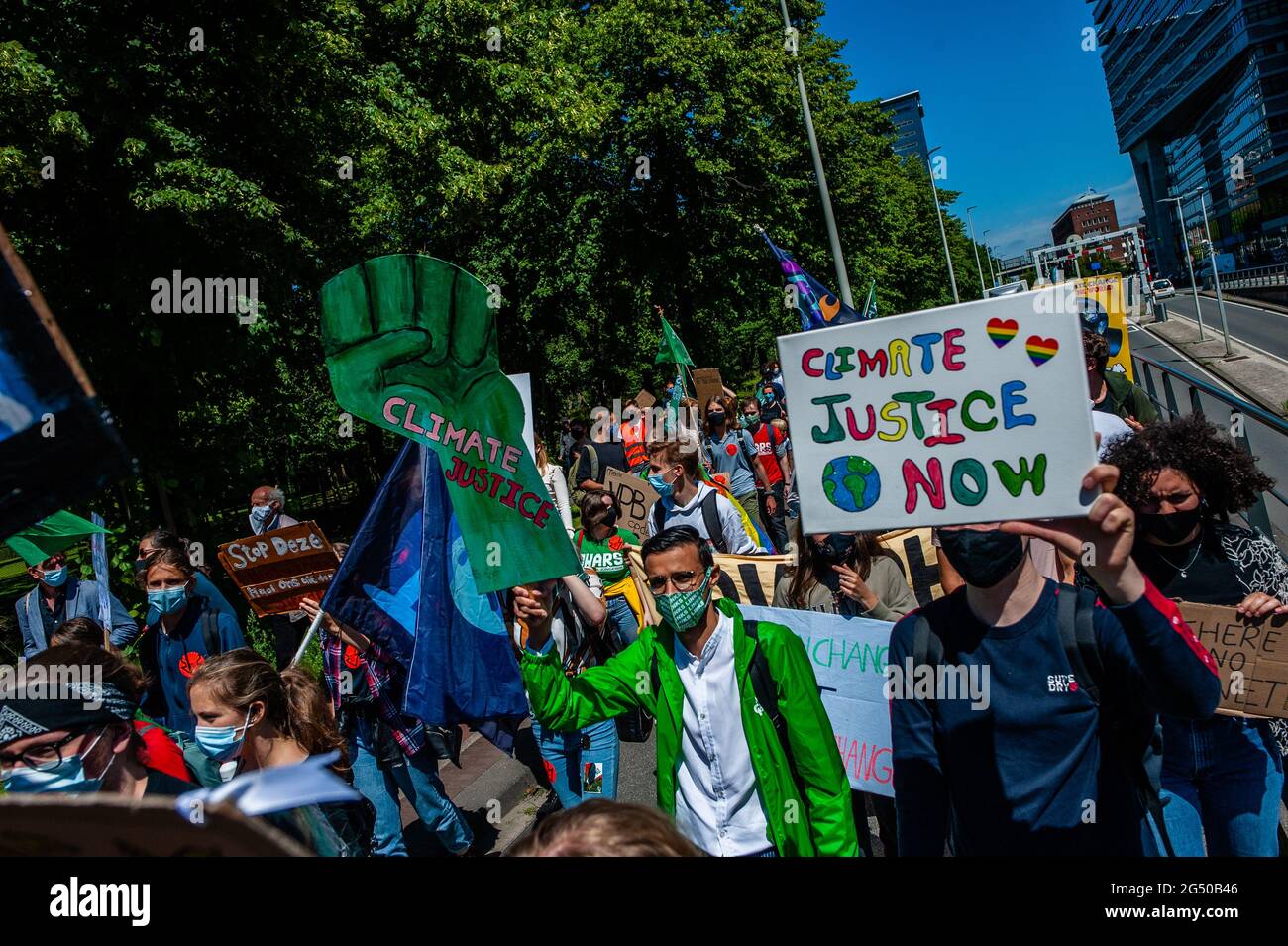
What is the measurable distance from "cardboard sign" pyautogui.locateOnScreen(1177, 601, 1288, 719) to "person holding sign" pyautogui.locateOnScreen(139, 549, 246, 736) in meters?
4.31

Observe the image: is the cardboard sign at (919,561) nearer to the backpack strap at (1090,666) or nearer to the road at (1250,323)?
the backpack strap at (1090,666)

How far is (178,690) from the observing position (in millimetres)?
5000

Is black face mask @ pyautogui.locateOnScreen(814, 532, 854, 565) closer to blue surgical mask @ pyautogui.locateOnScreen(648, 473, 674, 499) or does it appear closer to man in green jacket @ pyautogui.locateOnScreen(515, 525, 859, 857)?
man in green jacket @ pyautogui.locateOnScreen(515, 525, 859, 857)

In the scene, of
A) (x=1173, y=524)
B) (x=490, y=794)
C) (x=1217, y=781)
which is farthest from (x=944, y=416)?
(x=490, y=794)

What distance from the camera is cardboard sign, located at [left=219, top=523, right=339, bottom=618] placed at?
5.12 meters

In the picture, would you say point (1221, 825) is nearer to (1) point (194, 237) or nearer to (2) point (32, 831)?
(2) point (32, 831)

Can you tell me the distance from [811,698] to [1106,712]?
892 millimetres

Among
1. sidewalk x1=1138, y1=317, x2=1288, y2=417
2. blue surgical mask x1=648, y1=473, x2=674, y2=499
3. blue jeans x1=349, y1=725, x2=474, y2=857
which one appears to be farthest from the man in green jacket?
sidewalk x1=1138, y1=317, x2=1288, y2=417

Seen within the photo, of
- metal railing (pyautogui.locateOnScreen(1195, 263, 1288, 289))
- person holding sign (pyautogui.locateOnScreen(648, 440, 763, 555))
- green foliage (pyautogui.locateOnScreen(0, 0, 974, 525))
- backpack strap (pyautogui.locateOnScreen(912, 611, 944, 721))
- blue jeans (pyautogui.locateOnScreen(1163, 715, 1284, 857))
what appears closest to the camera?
backpack strap (pyautogui.locateOnScreen(912, 611, 944, 721))

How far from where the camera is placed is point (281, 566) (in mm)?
5230

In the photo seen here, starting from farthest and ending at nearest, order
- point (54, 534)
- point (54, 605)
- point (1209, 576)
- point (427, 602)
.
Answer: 1. point (54, 605)
2. point (54, 534)
3. point (427, 602)
4. point (1209, 576)

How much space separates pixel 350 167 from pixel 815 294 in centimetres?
736

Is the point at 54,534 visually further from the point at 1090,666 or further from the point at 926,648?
the point at 1090,666

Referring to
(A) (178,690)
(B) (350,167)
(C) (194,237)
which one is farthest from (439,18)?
(A) (178,690)
